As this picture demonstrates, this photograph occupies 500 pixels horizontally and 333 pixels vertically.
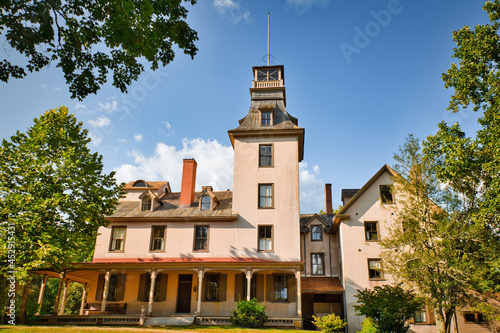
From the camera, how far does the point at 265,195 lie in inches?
1019

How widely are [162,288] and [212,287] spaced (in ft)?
11.6

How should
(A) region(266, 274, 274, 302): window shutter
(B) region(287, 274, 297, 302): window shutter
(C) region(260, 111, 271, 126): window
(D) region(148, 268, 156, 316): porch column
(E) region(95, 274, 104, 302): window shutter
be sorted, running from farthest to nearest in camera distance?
1. (C) region(260, 111, 271, 126): window
2. (E) region(95, 274, 104, 302): window shutter
3. (A) region(266, 274, 274, 302): window shutter
4. (B) region(287, 274, 297, 302): window shutter
5. (D) region(148, 268, 156, 316): porch column

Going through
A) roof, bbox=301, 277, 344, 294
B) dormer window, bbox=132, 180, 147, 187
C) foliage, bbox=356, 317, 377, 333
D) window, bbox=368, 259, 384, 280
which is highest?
dormer window, bbox=132, 180, 147, 187

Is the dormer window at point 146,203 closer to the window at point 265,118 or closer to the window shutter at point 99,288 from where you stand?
the window shutter at point 99,288

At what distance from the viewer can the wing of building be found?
2302 centimetres

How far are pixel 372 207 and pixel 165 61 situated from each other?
22815 millimetres

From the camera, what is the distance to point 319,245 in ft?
95.8

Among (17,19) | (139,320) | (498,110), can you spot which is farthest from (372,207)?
(17,19)

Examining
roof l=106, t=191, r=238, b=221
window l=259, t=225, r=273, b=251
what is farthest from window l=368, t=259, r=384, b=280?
roof l=106, t=191, r=238, b=221

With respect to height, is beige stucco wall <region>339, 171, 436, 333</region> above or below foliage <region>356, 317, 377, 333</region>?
above

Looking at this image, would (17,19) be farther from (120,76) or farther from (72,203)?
(72,203)

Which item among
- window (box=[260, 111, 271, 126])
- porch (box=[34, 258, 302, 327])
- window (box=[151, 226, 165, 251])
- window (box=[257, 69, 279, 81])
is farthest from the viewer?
window (box=[257, 69, 279, 81])

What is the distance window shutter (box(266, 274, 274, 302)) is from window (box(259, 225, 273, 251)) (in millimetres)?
1946

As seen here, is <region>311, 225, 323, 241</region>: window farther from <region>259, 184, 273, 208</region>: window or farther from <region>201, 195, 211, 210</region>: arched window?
<region>201, 195, 211, 210</region>: arched window
